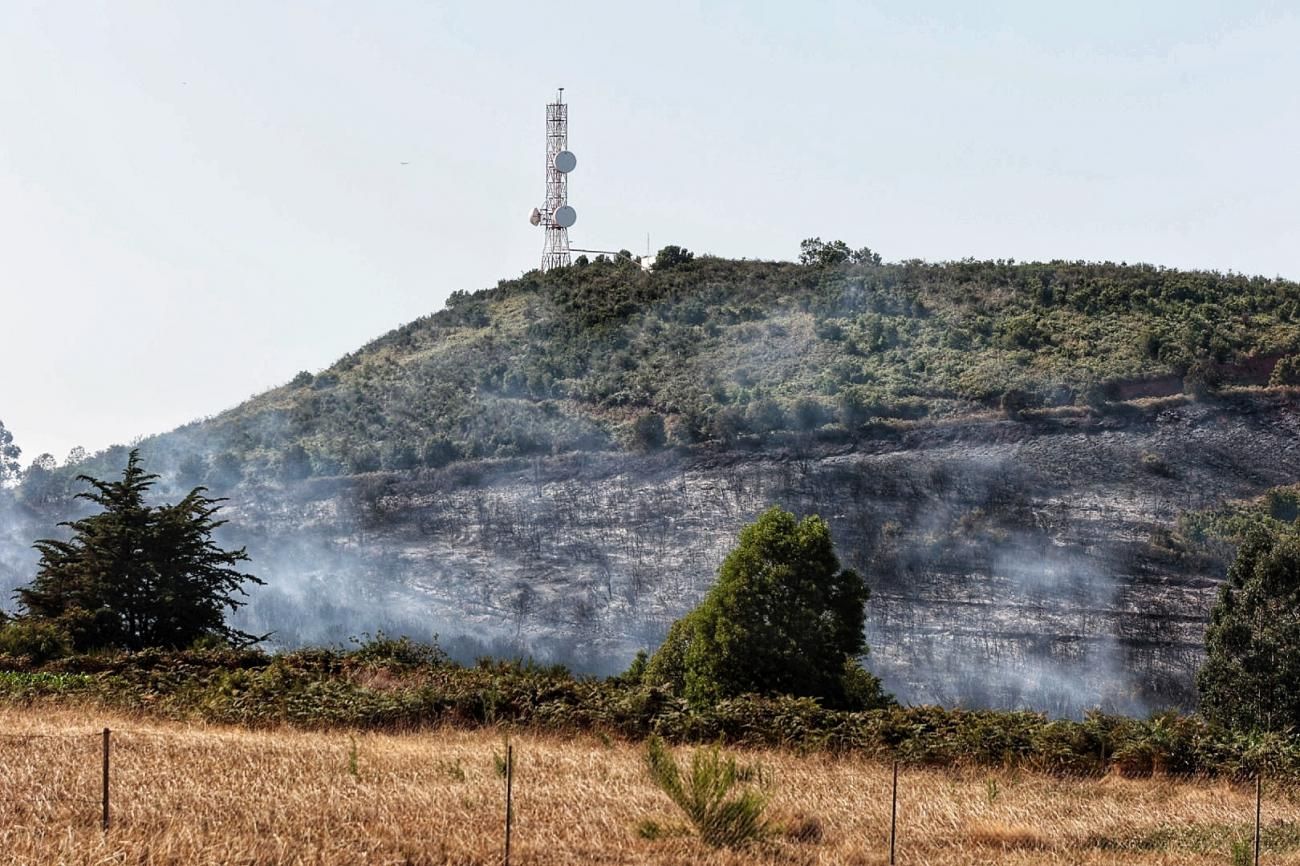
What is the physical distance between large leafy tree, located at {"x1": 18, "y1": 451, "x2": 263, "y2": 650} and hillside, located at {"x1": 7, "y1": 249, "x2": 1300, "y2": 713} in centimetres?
1481

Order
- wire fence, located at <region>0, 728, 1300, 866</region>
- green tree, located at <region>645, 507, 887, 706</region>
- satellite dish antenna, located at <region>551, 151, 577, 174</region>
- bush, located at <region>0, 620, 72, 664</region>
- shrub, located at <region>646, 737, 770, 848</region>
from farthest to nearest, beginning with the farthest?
satellite dish antenna, located at <region>551, 151, 577, 174</region> < bush, located at <region>0, 620, 72, 664</region> < green tree, located at <region>645, 507, 887, 706</region> < shrub, located at <region>646, 737, 770, 848</region> < wire fence, located at <region>0, 728, 1300, 866</region>

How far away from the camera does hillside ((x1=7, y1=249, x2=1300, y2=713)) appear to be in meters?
46.7

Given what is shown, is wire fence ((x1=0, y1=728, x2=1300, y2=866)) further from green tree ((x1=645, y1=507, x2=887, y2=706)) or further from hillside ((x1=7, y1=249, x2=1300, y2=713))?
hillside ((x1=7, y1=249, x2=1300, y2=713))

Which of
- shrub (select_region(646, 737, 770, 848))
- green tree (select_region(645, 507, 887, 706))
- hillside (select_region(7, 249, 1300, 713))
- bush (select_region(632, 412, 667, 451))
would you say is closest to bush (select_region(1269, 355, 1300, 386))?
hillside (select_region(7, 249, 1300, 713))

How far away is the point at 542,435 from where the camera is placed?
205 feet

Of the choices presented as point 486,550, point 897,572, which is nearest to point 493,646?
point 486,550

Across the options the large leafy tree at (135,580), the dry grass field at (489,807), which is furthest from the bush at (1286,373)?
the large leafy tree at (135,580)

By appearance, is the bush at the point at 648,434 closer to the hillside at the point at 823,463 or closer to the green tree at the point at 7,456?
the hillside at the point at 823,463

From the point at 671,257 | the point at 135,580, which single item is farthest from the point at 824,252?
the point at 135,580

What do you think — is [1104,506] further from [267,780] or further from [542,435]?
[267,780]

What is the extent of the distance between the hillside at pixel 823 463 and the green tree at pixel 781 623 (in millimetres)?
14296

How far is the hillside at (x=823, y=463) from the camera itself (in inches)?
1837

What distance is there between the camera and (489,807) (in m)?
16.2

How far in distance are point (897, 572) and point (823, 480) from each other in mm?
6731
